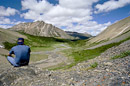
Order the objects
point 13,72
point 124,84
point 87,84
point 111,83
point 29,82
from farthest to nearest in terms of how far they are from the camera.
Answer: point 13,72, point 29,82, point 87,84, point 111,83, point 124,84

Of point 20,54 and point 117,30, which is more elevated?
point 117,30

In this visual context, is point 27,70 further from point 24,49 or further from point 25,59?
point 24,49

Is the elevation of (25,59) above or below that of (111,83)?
above

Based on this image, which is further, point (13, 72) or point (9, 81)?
point (13, 72)

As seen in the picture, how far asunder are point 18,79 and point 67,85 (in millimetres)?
3945

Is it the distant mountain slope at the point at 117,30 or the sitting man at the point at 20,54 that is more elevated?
the distant mountain slope at the point at 117,30

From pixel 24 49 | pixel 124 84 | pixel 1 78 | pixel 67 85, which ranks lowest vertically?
pixel 67 85

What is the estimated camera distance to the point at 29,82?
8.14 metres

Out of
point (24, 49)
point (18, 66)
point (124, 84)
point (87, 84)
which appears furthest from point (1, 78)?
point (124, 84)

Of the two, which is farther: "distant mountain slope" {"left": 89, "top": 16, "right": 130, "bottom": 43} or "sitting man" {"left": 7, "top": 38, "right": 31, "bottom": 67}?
"distant mountain slope" {"left": 89, "top": 16, "right": 130, "bottom": 43}

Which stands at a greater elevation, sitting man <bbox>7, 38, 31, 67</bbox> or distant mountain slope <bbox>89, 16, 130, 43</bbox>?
distant mountain slope <bbox>89, 16, 130, 43</bbox>

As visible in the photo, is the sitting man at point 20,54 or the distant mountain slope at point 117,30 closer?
the sitting man at point 20,54

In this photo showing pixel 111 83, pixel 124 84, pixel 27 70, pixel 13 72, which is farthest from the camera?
pixel 27 70

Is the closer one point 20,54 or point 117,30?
point 20,54
